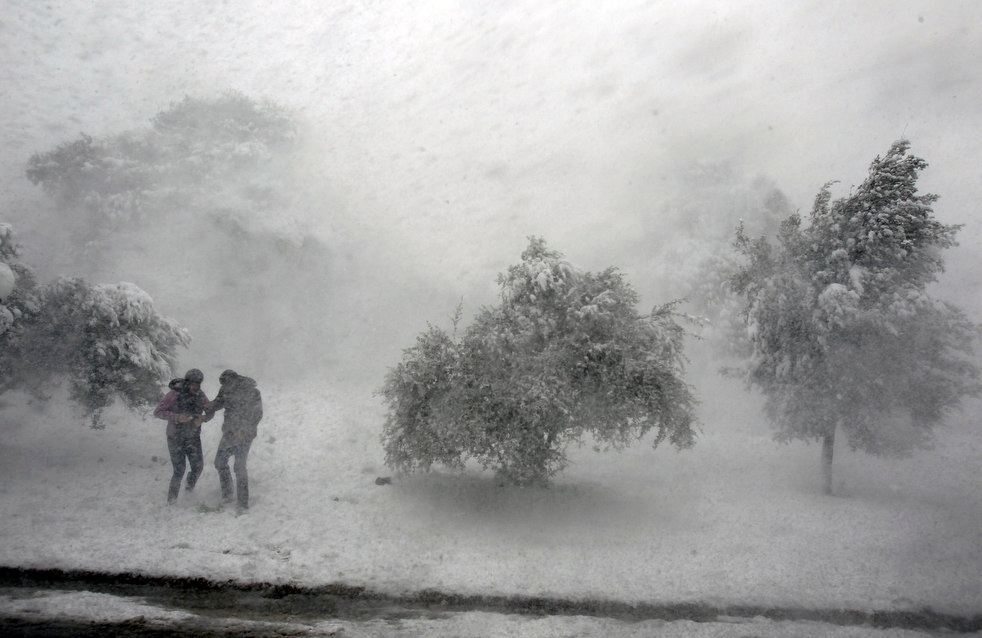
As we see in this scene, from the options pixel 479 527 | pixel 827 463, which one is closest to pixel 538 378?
pixel 479 527

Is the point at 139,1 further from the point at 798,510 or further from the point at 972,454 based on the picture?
the point at 972,454

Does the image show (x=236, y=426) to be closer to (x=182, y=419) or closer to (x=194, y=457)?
(x=182, y=419)

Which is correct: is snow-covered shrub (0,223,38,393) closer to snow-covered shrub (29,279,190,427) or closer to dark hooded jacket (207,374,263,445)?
snow-covered shrub (29,279,190,427)

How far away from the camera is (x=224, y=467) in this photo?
29.7 feet

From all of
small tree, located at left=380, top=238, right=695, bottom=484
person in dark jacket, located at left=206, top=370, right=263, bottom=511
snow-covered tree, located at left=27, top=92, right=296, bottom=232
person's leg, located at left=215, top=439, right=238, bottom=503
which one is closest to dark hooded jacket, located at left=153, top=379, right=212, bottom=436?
person in dark jacket, located at left=206, top=370, right=263, bottom=511

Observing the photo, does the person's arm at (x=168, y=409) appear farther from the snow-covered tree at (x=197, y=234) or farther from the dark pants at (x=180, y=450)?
the snow-covered tree at (x=197, y=234)

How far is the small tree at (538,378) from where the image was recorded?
10258mm

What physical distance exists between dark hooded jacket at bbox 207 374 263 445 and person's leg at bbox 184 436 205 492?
50 cm

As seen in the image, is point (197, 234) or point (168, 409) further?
point (197, 234)

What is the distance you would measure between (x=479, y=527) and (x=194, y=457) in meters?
5.37

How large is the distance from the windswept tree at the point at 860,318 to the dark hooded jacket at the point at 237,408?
466 inches

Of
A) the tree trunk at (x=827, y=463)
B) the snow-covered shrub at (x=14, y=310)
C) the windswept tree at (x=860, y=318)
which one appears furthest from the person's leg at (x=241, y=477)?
the tree trunk at (x=827, y=463)

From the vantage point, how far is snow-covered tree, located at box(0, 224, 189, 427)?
11602 mm

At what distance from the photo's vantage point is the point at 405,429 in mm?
11148
